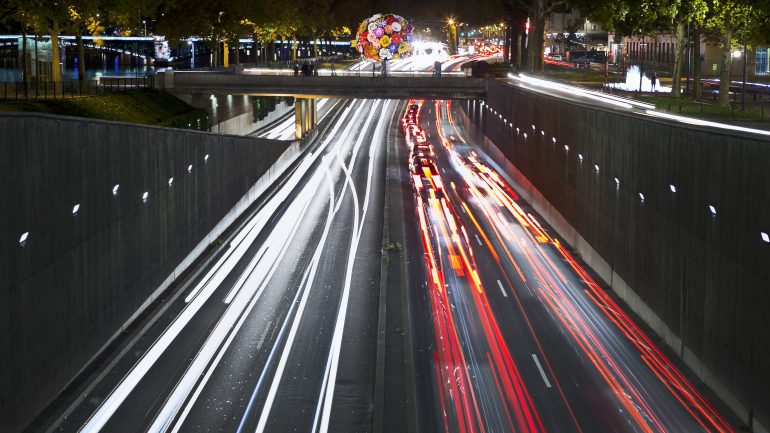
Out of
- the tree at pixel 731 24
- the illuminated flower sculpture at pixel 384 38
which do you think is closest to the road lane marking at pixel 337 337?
the tree at pixel 731 24

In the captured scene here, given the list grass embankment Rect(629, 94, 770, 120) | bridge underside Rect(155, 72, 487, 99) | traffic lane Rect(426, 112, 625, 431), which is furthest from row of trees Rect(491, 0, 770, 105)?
traffic lane Rect(426, 112, 625, 431)

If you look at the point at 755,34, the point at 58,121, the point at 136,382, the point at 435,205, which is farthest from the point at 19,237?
the point at 755,34

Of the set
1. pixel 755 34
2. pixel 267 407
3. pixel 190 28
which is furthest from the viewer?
pixel 190 28

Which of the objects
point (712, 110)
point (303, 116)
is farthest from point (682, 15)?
point (303, 116)

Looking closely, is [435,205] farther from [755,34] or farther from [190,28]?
[190,28]

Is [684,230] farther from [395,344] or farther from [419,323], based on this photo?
[419,323]

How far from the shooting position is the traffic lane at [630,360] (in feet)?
77.9

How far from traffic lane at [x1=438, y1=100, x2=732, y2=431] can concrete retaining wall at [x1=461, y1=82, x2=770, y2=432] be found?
1.01 metres

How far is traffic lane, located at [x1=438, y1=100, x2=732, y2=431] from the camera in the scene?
935 inches

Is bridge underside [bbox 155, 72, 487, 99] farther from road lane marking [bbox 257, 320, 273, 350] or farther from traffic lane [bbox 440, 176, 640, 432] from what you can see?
road lane marking [bbox 257, 320, 273, 350]

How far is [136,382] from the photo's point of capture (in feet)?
82.8

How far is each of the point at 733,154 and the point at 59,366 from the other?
15.4 meters

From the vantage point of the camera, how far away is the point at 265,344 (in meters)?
29.1

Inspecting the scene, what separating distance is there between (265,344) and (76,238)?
270 inches
